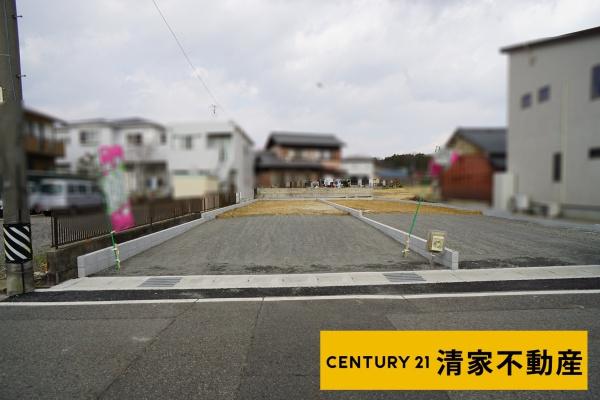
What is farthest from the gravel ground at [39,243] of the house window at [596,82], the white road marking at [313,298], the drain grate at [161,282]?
the house window at [596,82]

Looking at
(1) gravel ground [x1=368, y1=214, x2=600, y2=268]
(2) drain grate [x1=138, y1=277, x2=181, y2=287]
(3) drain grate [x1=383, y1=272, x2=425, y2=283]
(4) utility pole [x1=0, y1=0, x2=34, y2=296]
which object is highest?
(4) utility pole [x1=0, y1=0, x2=34, y2=296]

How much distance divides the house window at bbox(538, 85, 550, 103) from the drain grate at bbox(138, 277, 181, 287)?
7.31m

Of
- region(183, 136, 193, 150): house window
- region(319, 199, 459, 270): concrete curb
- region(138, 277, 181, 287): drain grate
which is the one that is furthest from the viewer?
region(319, 199, 459, 270): concrete curb

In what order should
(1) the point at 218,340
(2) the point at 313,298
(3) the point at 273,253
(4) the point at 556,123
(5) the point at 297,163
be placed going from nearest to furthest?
1. (4) the point at 556,123
2. (1) the point at 218,340
3. (5) the point at 297,163
4. (2) the point at 313,298
5. (3) the point at 273,253

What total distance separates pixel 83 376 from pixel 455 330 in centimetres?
506

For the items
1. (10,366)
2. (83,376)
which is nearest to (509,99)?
(83,376)

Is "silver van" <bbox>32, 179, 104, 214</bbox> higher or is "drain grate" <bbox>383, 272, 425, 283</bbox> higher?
"silver van" <bbox>32, 179, 104, 214</bbox>

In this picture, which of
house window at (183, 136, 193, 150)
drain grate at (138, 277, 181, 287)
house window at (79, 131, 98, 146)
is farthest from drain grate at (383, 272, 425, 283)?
house window at (79, 131, 98, 146)

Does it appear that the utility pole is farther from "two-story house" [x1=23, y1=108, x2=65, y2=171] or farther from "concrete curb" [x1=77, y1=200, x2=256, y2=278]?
"two-story house" [x1=23, y1=108, x2=65, y2=171]

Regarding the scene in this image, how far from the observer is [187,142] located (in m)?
2.81

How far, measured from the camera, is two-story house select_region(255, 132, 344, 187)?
17.7 ft

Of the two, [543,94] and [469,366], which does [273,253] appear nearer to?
[469,366]

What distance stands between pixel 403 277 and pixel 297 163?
4.06m

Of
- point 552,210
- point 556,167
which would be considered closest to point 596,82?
point 556,167
